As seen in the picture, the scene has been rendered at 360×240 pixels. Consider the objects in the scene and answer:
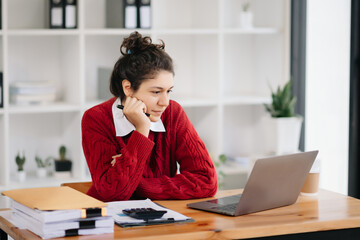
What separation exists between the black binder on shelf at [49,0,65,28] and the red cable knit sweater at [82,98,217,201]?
140 centimetres

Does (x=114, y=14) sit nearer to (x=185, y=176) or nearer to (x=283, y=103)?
(x=283, y=103)

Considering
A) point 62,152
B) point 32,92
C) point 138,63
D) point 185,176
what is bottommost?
point 62,152

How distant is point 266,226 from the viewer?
6.00ft

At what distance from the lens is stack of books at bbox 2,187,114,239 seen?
5.42ft

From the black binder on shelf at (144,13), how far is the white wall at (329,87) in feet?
3.87

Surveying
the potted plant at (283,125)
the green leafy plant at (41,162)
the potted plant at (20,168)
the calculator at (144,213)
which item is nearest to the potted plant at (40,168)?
the green leafy plant at (41,162)

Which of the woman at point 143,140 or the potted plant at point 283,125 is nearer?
the woman at point 143,140

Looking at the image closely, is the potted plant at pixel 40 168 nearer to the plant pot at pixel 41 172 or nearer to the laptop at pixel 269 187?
the plant pot at pixel 41 172

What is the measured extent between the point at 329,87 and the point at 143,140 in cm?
216

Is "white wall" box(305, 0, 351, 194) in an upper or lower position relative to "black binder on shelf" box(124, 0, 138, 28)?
lower

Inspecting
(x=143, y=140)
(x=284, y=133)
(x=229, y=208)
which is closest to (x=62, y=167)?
(x=284, y=133)

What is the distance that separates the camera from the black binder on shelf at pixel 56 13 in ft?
12.1

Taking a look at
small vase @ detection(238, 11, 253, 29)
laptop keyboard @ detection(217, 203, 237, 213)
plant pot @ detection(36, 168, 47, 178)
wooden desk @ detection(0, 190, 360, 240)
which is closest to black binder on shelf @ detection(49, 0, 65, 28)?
plant pot @ detection(36, 168, 47, 178)

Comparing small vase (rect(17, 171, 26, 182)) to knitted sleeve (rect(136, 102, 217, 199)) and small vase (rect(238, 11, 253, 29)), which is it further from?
small vase (rect(238, 11, 253, 29))
